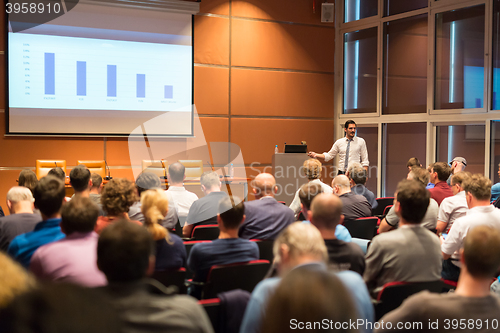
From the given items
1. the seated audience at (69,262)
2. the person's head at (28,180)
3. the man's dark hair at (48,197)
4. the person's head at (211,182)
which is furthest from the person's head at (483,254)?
the person's head at (28,180)

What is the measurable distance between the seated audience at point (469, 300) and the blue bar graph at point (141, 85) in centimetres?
676

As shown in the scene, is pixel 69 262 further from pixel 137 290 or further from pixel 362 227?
pixel 362 227

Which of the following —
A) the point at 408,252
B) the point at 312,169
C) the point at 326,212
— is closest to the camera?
the point at 408,252

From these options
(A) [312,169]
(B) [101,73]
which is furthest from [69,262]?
(B) [101,73]

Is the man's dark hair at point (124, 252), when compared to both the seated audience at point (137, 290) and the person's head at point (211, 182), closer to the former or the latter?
the seated audience at point (137, 290)

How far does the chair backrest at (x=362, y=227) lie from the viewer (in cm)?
364

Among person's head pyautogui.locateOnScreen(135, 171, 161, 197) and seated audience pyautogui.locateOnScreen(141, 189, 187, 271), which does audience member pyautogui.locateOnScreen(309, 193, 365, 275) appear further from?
person's head pyautogui.locateOnScreen(135, 171, 161, 197)

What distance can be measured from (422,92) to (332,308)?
7720 millimetres

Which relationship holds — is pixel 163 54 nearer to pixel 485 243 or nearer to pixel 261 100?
pixel 261 100

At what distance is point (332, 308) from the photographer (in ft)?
2.66

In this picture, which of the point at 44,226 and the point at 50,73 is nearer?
the point at 44,226

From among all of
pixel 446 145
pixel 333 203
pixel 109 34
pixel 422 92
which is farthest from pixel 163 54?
pixel 333 203

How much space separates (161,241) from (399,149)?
22.5 feet

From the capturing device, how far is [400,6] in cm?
804
